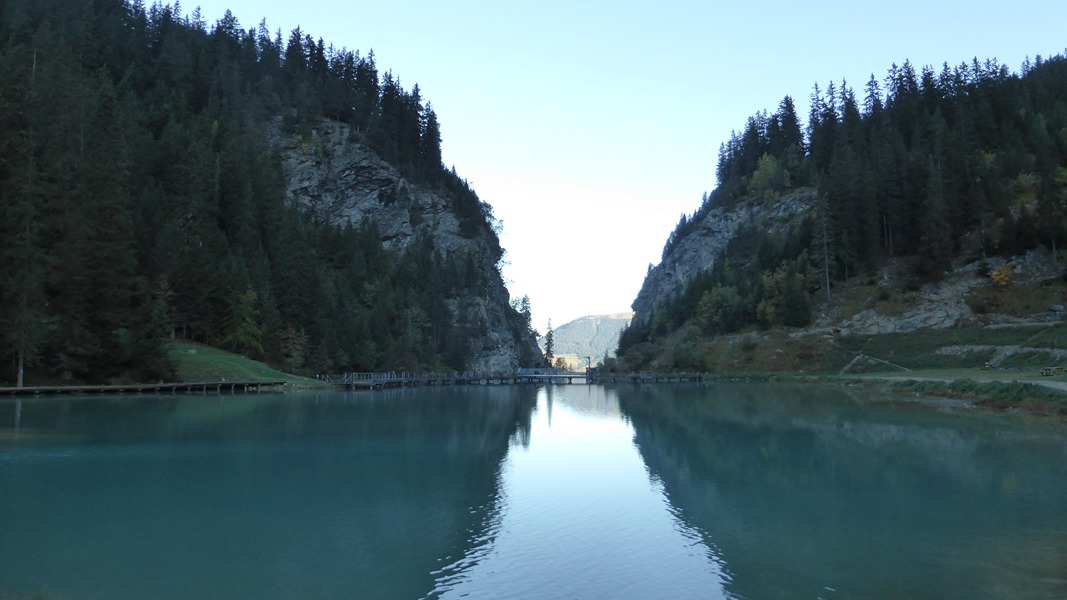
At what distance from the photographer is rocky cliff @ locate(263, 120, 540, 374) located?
138m

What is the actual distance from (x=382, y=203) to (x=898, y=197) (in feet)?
315

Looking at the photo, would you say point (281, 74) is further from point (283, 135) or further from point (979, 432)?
point (979, 432)

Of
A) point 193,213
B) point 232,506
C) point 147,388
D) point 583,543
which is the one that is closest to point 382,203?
point 193,213

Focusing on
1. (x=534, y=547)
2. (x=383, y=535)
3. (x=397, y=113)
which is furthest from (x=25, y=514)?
(x=397, y=113)

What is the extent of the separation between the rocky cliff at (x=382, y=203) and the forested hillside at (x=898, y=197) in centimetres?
3198

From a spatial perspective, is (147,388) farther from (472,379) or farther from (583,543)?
(472,379)

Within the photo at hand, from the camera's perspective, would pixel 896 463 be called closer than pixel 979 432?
Yes

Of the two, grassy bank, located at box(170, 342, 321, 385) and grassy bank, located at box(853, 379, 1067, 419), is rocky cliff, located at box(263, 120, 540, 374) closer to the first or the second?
grassy bank, located at box(170, 342, 321, 385)

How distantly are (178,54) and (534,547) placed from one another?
141576mm

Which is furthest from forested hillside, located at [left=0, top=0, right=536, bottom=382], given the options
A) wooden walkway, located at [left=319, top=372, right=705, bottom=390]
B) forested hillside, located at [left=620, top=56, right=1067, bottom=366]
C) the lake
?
forested hillside, located at [left=620, top=56, right=1067, bottom=366]

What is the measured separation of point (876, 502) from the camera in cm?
2109

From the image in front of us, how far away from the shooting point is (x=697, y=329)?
12631 cm

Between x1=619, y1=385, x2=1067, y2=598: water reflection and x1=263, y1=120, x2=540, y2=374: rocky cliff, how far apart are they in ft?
329

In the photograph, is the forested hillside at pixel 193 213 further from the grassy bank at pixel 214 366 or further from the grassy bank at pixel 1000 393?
the grassy bank at pixel 1000 393
